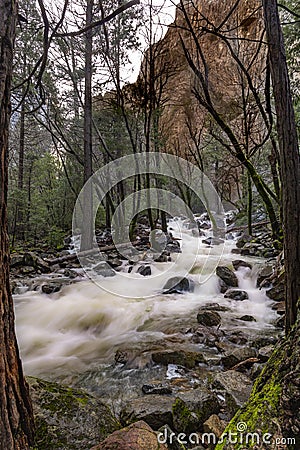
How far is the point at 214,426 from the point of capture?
2.03 metres

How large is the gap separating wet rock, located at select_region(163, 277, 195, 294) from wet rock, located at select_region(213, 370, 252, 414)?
3.86m

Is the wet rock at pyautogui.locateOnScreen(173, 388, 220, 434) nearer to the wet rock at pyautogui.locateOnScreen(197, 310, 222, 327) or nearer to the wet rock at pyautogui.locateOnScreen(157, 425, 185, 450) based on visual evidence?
the wet rock at pyautogui.locateOnScreen(157, 425, 185, 450)

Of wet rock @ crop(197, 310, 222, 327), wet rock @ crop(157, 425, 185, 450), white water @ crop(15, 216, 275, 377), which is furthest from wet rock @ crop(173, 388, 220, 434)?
wet rock @ crop(197, 310, 222, 327)

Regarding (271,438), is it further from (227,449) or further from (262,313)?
(262,313)

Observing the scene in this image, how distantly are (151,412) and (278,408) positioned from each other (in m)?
1.34

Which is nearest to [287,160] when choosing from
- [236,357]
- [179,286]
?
[236,357]

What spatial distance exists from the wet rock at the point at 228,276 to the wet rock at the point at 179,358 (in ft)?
11.5

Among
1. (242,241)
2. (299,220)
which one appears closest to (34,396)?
(299,220)

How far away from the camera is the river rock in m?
1.66

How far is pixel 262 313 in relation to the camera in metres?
4.97

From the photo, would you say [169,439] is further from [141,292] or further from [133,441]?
[141,292]

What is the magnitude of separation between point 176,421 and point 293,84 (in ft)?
23.8

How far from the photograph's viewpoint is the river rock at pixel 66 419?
5.44ft

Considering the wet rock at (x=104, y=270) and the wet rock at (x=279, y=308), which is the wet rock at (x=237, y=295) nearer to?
the wet rock at (x=279, y=308)
